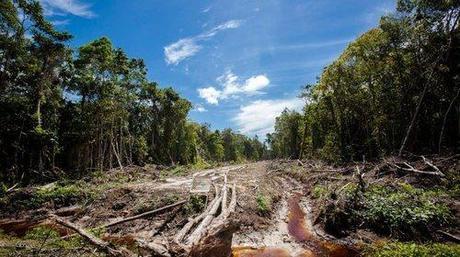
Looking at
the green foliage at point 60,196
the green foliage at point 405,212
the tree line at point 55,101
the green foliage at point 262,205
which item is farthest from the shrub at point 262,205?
the tree line at point 55,101

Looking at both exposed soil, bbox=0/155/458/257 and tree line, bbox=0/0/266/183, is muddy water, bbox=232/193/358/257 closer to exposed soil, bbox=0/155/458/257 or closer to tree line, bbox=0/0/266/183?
exposed soil, bbox=0/155/458/257

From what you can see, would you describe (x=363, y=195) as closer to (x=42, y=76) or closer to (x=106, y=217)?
(x=106, y=217)

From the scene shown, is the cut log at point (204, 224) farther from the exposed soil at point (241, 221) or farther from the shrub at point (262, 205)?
the shrub at point (262, 205)

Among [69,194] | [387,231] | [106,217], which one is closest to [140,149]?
[69,194]

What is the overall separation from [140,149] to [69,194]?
27002 mm

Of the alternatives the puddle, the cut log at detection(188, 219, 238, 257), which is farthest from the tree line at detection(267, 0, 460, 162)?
the cut log at detection(188, 219, 238, 257)

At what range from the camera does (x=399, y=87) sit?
29516 mm

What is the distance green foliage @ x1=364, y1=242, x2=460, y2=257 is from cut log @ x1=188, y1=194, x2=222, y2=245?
468 cm

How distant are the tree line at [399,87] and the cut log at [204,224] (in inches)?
593

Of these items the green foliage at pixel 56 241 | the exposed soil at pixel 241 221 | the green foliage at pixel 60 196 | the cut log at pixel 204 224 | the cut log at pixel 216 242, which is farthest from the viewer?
the green foliage at pixel 60 196

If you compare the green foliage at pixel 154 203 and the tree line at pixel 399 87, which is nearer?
the green foliage at pixel 154 203

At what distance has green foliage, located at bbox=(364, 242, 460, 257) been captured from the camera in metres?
7.80

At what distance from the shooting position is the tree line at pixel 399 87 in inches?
932

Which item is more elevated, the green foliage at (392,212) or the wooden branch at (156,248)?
the wooden branch at (156,248)
